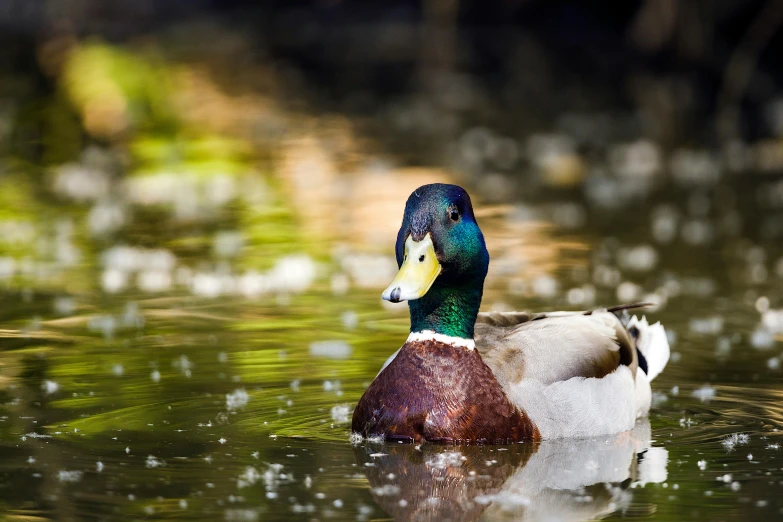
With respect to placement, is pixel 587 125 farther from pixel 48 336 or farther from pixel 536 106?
pixel 48 336

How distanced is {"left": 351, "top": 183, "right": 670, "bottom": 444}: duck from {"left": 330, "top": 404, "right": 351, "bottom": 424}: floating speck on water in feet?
0.91

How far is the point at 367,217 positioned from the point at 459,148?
4.87 m

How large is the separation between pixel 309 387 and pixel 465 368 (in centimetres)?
131

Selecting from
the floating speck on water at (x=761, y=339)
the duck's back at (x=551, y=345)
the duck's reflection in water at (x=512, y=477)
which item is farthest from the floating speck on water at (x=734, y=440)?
the floating speck on water at (x=761, y=339)

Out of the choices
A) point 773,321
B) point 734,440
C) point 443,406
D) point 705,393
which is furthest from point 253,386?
point 773,321

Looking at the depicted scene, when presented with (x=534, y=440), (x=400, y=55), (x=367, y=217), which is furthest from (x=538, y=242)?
(x=400, y=55)

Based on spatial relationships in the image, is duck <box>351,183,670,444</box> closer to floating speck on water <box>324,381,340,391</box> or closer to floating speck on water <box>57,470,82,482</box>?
floating speck on water <box>324,381,340,391</box>

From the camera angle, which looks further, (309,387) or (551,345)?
(309,387)

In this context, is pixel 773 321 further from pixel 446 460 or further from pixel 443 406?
pixel 446 460

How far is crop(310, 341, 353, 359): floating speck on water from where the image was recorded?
8.84 meters

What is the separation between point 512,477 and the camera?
21.2 feet

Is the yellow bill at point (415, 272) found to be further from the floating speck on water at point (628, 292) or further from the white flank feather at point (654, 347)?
the floating speck on water at point (628, 292)

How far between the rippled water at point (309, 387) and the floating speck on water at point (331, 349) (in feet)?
0.08

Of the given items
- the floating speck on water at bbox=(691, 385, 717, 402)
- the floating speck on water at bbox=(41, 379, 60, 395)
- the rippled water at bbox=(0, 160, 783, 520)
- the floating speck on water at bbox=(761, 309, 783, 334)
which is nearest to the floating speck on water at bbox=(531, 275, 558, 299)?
the rippled water at bbox=(0, 160, 783, 520)
